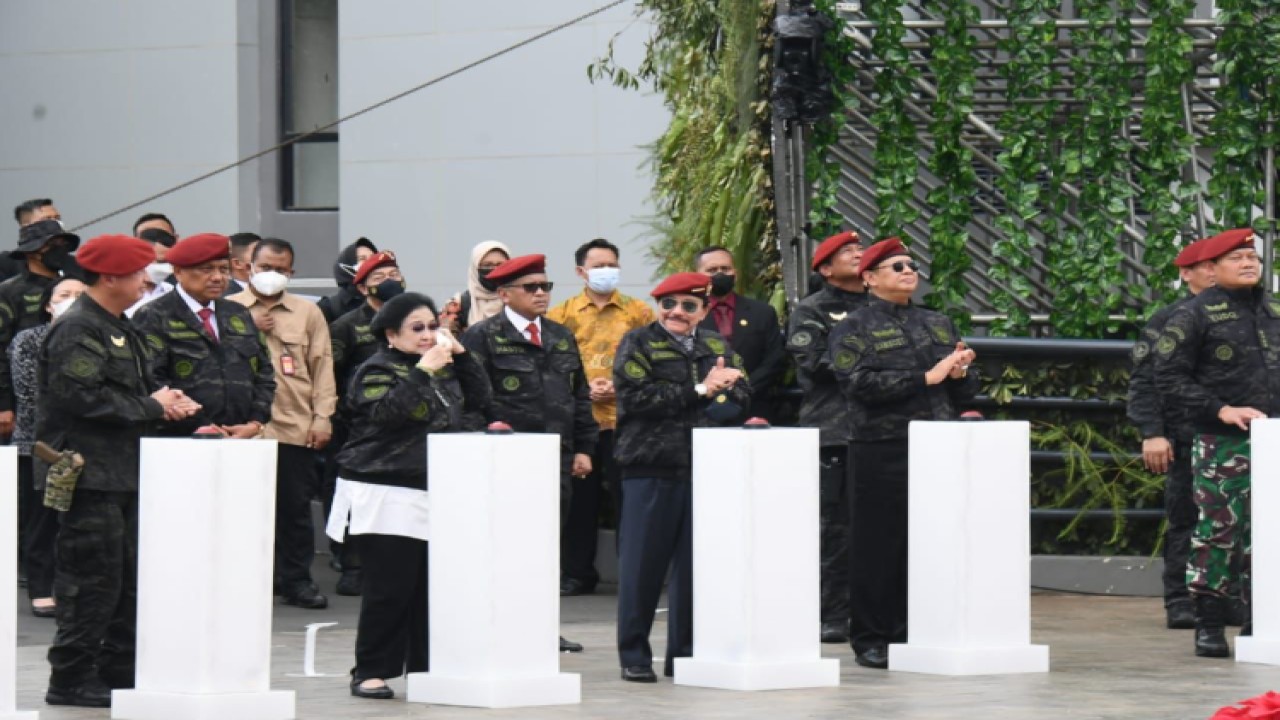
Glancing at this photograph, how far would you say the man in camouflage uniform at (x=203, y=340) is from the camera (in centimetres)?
1081

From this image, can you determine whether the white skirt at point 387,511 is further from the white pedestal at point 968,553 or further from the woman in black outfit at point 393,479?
Answer: the white pedestal at point 968,553

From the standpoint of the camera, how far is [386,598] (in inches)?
384

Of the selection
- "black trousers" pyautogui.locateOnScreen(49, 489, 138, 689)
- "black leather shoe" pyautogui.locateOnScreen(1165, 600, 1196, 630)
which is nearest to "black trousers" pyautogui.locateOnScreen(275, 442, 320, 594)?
"black trousers" pyautogui.locateOnScreen(49, 489, 138, 689)

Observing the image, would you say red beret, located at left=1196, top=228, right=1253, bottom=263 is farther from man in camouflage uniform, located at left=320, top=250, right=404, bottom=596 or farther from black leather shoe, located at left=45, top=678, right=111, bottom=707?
black leather shoe, located at left=45, top=678, right=111, bottom=707

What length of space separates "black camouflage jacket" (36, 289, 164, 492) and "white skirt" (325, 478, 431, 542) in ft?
2.86

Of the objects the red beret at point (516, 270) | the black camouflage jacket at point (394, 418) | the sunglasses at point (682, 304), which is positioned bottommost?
the black camouflage jacket at point (394, 418)

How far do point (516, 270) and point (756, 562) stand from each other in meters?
2.04

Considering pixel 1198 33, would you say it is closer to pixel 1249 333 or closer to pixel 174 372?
pixel 1249 333

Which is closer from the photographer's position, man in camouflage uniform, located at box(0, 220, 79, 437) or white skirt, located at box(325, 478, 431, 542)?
white skirt, located at box(325, 478, 431, 542)

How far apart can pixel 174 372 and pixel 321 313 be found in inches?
121

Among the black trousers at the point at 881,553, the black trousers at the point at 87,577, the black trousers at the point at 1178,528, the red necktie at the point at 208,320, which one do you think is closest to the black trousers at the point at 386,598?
the black trousers at the point at 87,577

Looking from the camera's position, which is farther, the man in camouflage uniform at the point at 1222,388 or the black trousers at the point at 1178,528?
the black trousers at the point at 1178,528

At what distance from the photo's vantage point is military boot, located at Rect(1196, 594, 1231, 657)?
11.3 metres

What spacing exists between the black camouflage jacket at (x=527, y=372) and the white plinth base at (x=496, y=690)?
6.66 ft
